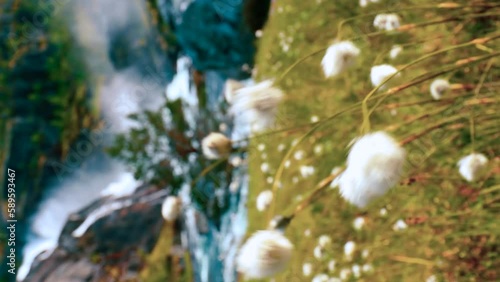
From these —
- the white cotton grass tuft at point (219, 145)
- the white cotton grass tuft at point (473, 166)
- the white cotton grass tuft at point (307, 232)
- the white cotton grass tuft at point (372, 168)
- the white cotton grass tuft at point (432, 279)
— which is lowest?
the white cotton grass tuft at point (307, 232)

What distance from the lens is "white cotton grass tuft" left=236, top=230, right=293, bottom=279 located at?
0.26 metres

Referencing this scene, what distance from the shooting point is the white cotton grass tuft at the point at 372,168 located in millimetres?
207

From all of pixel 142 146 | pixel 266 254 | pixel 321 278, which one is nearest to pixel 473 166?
pixel 266 254

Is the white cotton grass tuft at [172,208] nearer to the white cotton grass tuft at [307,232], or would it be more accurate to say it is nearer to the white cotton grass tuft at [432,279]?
the white cotton grass tuft at [432,279]

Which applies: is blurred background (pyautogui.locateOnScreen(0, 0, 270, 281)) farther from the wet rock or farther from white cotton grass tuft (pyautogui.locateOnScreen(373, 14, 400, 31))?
white cotton grass tuft (pyautogui.locateOnScreen(373, 14, 400, 31))

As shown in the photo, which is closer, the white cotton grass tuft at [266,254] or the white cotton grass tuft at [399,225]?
the white cotton grass tuft at [266,254]

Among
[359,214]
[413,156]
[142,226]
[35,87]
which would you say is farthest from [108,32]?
[413,156]

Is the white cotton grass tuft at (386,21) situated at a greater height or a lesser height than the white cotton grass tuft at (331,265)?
greater

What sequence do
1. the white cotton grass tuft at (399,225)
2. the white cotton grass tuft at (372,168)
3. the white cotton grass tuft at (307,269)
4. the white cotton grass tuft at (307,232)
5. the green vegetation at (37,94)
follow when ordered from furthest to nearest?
the green vegetation at (37,94) < the white cotton grass tuft at (307,232) < the white cotton grass tuft at (307,269) < the white cotton grass tuft at (399,225) < the white cotton grass tuft at (372,168)

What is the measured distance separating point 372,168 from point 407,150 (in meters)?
0.36

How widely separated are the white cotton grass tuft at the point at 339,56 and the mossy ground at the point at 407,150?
3cm

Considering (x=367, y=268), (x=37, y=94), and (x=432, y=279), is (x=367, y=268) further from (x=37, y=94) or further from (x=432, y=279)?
(x=37, y=94)

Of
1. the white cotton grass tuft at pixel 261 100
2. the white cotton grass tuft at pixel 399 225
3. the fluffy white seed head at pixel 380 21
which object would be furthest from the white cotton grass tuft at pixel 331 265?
the white cotton grass tuft at pixel 261 100

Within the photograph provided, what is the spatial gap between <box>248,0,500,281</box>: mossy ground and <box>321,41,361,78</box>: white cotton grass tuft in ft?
0.10
